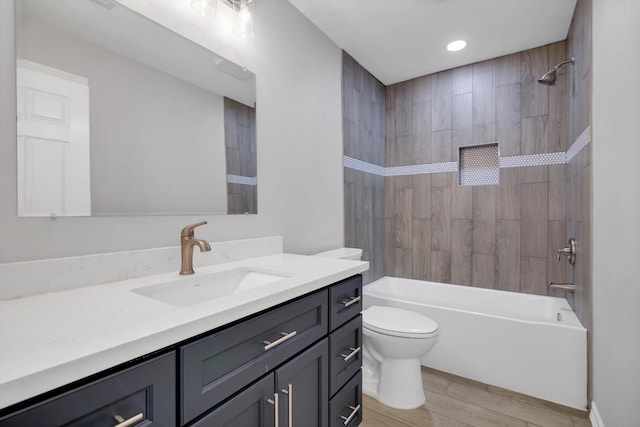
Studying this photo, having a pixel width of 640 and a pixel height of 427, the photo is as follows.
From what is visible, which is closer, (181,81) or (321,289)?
(321,289)

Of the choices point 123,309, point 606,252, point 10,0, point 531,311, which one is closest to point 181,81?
point 10,0

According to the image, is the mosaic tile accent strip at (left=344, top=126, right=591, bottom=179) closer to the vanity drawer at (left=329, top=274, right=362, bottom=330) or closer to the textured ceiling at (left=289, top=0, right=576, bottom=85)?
the vanity drawer at (left=329, top=274, right=362, bottom=330)

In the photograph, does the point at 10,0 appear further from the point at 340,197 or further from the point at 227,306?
the point at 340,197

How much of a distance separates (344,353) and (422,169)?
2.27m

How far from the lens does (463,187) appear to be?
113 inches

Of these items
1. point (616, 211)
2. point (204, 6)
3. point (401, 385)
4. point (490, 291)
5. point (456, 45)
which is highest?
point (456, 45)

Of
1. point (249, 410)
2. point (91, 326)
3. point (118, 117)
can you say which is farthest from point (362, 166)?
point (91, 326)

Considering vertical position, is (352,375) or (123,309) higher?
(123,309)

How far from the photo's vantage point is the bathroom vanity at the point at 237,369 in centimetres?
51

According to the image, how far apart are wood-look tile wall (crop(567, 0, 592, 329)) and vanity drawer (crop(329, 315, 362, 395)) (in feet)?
4.61

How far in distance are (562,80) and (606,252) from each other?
1.67 metres

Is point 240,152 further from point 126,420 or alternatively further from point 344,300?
point 126,420

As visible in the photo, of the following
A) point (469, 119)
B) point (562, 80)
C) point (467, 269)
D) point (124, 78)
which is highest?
point (562, 80)

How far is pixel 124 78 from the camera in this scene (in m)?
1.12
